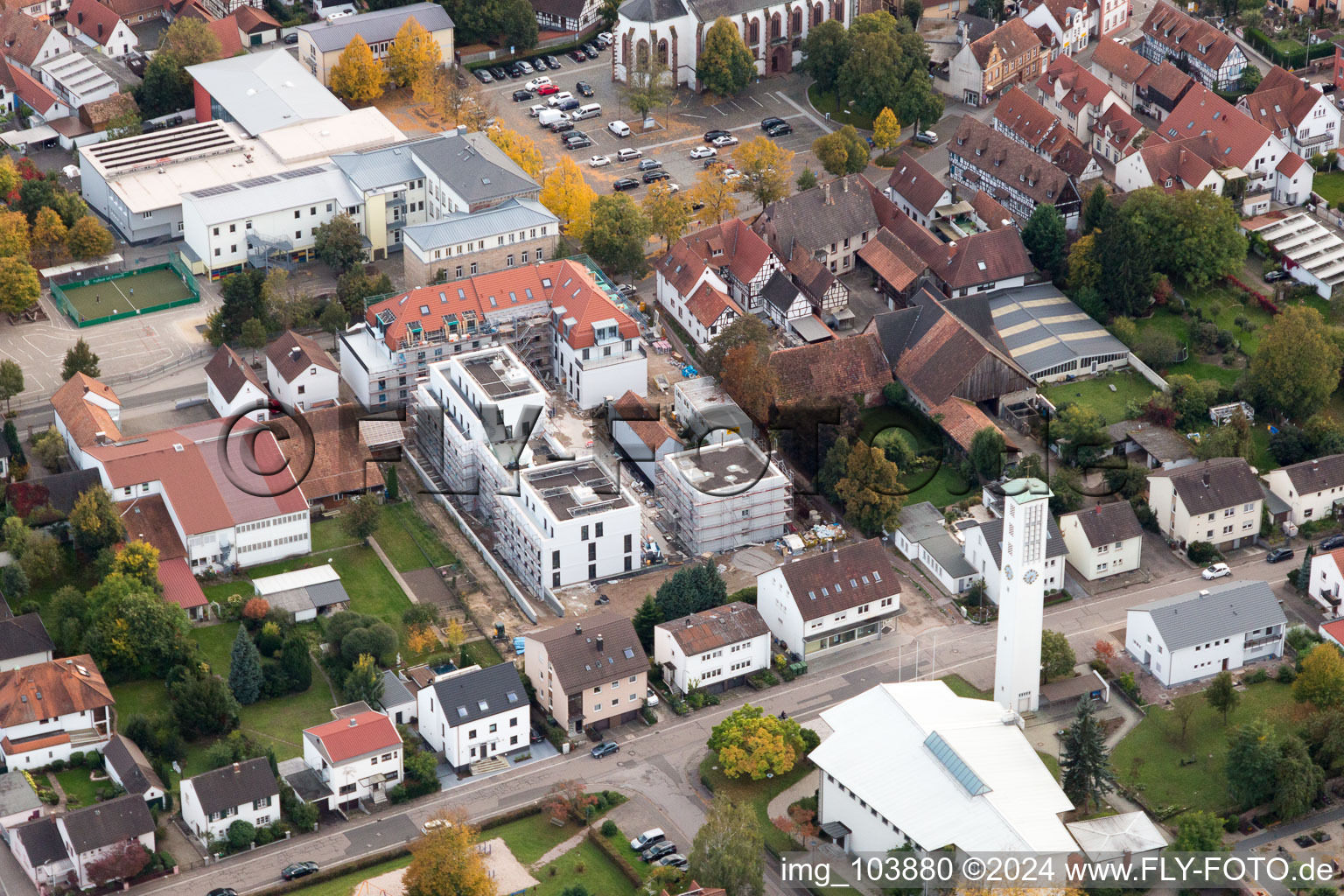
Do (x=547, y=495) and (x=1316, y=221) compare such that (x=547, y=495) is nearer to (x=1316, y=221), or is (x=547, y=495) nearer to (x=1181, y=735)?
(x=1181, y=735)

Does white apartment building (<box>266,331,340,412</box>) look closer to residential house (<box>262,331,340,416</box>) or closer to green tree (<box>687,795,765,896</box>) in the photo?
residential house (<box>262,331,340,416</box>)

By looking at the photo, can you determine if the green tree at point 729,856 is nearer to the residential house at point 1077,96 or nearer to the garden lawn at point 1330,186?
the garden lawn at point 1330,186

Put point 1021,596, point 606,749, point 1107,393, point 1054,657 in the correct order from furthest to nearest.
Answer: point 1107,393, point 1054,657, point 606,749, point 1021,596

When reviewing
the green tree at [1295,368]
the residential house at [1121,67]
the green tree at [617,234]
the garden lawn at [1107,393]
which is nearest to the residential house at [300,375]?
the green tree at [617,234]

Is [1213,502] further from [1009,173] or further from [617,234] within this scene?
[617,234]

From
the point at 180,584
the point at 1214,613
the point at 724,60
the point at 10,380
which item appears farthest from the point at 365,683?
the point at 724,60

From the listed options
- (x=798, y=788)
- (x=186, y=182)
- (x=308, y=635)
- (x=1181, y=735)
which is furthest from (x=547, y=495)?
(x=186, y=182)

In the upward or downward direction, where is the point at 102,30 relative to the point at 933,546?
upward
